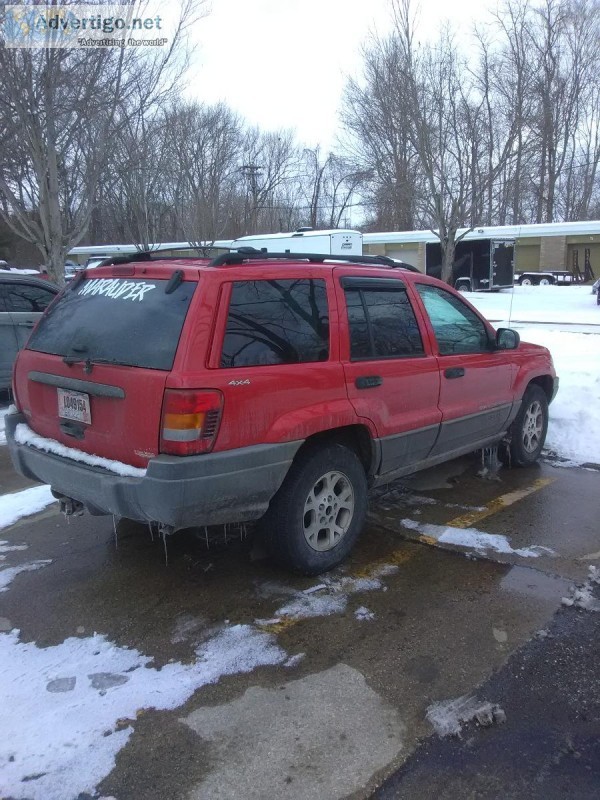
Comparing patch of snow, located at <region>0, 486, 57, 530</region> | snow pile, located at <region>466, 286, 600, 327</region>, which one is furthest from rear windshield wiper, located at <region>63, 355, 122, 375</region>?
snow pile, located at <region>466, 286, 600, 327</region>

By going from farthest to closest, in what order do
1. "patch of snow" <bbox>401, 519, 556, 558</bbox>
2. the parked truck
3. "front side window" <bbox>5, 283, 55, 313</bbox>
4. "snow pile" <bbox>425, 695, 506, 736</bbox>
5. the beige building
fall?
the beige building < the parked truck < "front side window" <bbox>5, 283, 55, 313</bbox> < "patch of snow" <bbox>401, 519, 556, 558</bbox> < "snow pile" <bbox>425, 695, 506, 736</bbox>

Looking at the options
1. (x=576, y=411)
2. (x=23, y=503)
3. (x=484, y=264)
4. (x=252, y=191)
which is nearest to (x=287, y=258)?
(x=23, y=503)

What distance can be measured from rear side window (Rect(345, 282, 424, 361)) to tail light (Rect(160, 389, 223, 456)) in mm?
1108

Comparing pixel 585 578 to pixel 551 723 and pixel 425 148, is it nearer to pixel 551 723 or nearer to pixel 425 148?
pixel 551 723

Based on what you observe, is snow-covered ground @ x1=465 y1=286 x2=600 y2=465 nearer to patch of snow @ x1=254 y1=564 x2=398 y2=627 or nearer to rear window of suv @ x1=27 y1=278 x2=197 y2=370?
patch of snow @ x1=254 y1=564 x2=398 y2=627

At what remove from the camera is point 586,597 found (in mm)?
3598

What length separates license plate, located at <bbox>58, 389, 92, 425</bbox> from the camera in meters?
3.51

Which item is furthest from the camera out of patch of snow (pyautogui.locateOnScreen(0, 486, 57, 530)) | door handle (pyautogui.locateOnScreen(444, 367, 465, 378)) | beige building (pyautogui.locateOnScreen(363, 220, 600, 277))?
beige building (pyautogui.locateOnScreen(363, 220, 600, 277))

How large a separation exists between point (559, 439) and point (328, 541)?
3.79 metres

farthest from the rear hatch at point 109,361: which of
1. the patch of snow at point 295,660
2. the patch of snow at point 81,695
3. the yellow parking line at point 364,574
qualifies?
the patch of snow at point 295,660

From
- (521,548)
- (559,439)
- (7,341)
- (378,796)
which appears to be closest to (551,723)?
(378,796)

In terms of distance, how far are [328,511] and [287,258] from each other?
1566 mm

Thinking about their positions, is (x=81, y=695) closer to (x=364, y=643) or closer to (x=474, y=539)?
(x=364, y=643)

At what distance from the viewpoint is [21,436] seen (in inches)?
156
